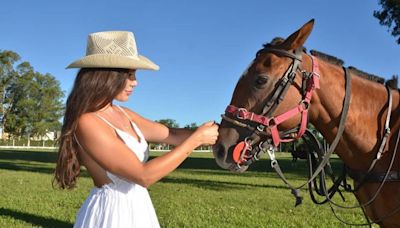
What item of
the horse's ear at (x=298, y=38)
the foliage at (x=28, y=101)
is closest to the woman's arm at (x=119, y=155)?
the horse's ear at (x=298, y=38)

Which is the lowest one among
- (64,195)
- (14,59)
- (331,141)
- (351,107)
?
(14,59)

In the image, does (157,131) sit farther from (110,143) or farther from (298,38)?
(298,38)

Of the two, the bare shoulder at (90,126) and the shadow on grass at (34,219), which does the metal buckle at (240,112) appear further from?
the shadow on grass at (34,219)

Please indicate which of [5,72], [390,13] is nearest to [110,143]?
[390,13]

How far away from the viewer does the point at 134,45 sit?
2791 millimetres

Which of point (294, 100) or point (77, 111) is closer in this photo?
point (77, 111)

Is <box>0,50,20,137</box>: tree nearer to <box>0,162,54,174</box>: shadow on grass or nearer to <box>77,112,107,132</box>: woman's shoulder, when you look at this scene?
<box>0,162,54,174</box>: shadow on grass

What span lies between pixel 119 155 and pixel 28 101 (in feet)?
239

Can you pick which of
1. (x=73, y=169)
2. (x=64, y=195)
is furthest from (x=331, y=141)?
(x=64, y=195)

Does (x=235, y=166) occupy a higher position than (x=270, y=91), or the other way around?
(x=270, y=91)

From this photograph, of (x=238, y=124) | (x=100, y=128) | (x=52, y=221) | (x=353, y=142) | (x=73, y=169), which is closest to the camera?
(x=100, y=128)

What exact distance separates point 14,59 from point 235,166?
71055 mm

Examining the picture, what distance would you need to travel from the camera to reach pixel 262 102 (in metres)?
3.00

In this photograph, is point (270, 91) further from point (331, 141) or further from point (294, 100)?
point (331, 141)
